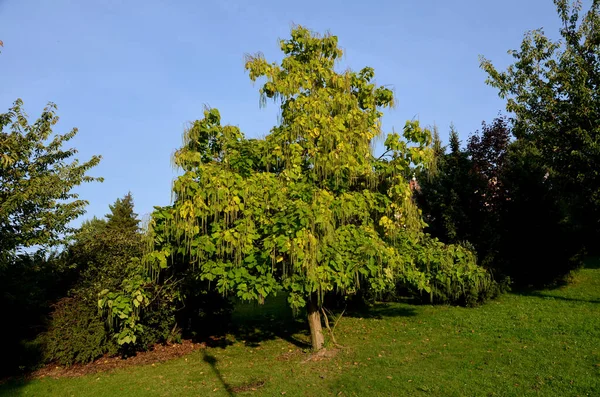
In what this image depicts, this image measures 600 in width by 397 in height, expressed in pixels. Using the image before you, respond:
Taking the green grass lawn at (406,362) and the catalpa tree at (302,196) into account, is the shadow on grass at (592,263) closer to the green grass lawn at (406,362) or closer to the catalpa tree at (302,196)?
the green grass lawn at (406,362)

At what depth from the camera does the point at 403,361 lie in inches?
402

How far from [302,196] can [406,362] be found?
4.56m

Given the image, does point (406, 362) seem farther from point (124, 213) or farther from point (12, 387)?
point (124, 213)

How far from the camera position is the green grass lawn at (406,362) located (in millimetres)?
8391

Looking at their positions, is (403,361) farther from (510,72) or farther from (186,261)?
(510,72)

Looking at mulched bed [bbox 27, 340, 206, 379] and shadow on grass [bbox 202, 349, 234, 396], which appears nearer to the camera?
shadow on grass [bbox 202, 349, 234, 396]

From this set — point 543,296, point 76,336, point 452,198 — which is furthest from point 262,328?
point 543,296

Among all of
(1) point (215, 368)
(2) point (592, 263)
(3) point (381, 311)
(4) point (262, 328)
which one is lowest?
(1) point (215, 368)

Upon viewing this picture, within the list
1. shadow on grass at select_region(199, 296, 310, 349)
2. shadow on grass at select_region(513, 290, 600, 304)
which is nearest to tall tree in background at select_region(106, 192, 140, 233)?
shadow on grass at select_region(199, 296, 310, 349)

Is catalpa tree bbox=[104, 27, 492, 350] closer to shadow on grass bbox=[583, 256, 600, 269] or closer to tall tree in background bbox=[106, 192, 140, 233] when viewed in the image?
shadow on grass bbox=[583, 256, 600, 269]

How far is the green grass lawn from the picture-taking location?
8.39 meters

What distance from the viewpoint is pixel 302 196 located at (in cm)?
962

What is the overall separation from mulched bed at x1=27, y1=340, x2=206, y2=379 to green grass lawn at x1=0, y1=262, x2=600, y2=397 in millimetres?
484

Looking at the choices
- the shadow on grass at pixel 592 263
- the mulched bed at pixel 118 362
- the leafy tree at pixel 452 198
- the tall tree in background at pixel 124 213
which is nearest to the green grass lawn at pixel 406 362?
the mulched bed at pixel 118 362
